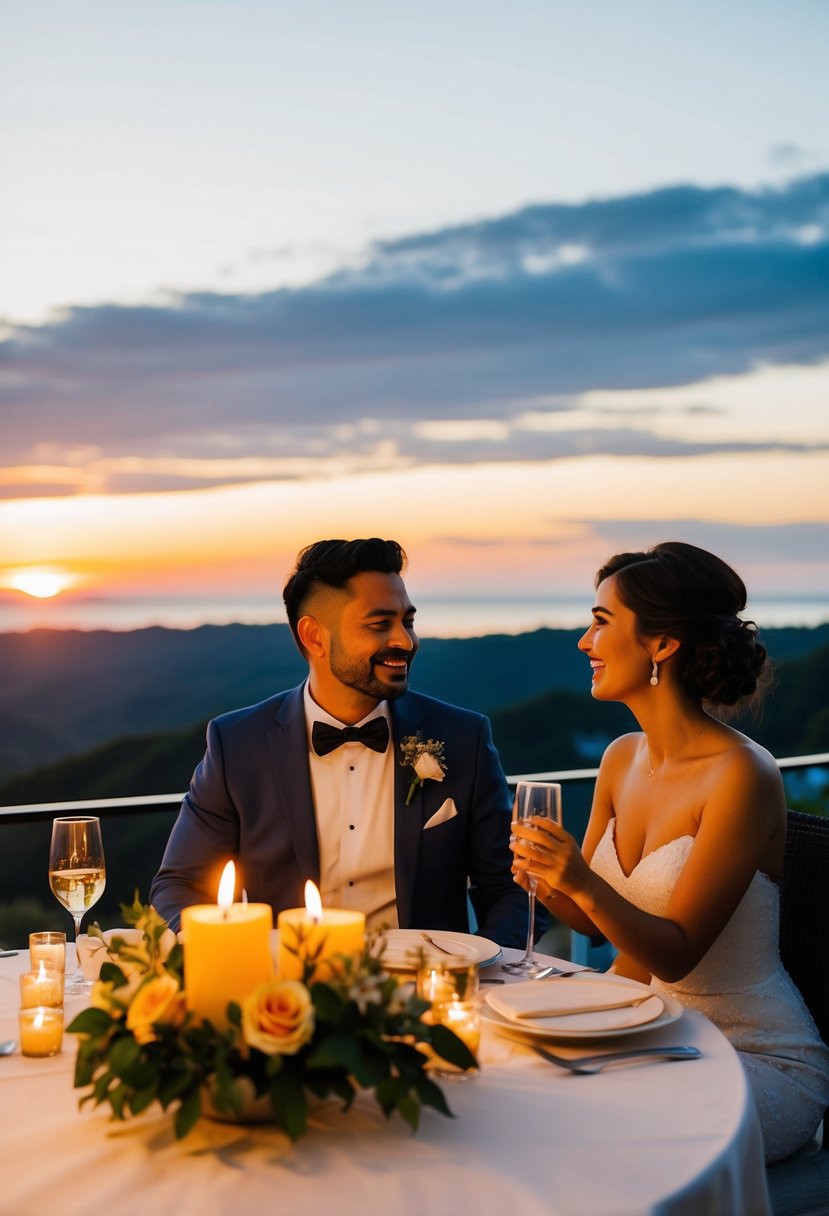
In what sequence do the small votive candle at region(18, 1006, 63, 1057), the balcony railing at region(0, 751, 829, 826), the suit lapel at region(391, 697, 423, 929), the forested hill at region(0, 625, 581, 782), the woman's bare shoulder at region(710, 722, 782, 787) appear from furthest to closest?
the forested hill at region(0, 625, 581, 782), the balcony railing at region(0, 751, 829, 826), the suit lapel at region(391, 697, 423, 929), the woman's bare shoulder at region(710, 722, 782, 787), the small votive candle at region(18, 1006, 63, 1057)

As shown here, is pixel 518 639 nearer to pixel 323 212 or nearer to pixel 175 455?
pixel 175 455

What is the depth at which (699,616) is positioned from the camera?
249 cm

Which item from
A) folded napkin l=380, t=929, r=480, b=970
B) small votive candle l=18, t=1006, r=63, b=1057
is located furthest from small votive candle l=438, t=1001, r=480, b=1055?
small votive candle l=18, t=1006, r=63, b=1057

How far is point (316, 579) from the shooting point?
291cm

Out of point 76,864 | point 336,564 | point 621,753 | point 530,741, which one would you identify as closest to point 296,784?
point 336,564

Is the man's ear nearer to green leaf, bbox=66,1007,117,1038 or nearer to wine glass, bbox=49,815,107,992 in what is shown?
wine glass, bbox=49,815,107,992

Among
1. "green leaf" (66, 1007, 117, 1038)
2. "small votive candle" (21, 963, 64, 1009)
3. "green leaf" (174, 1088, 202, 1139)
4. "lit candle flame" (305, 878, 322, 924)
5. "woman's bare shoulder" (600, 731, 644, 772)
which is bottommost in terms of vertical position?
"small votive candle" (21, 963, 64, 1009)

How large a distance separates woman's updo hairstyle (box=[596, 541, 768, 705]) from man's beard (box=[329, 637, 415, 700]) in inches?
23.4

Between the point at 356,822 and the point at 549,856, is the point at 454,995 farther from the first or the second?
the point at 356,822

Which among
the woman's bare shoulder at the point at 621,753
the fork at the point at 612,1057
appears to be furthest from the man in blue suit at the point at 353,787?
the fork at the point at 612,1057

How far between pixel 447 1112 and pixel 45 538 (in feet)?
38.7

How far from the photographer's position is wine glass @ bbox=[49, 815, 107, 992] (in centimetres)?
190

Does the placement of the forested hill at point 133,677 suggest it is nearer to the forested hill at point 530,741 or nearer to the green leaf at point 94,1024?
the forested hill at point 530,741

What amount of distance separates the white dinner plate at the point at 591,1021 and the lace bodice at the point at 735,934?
67cm
